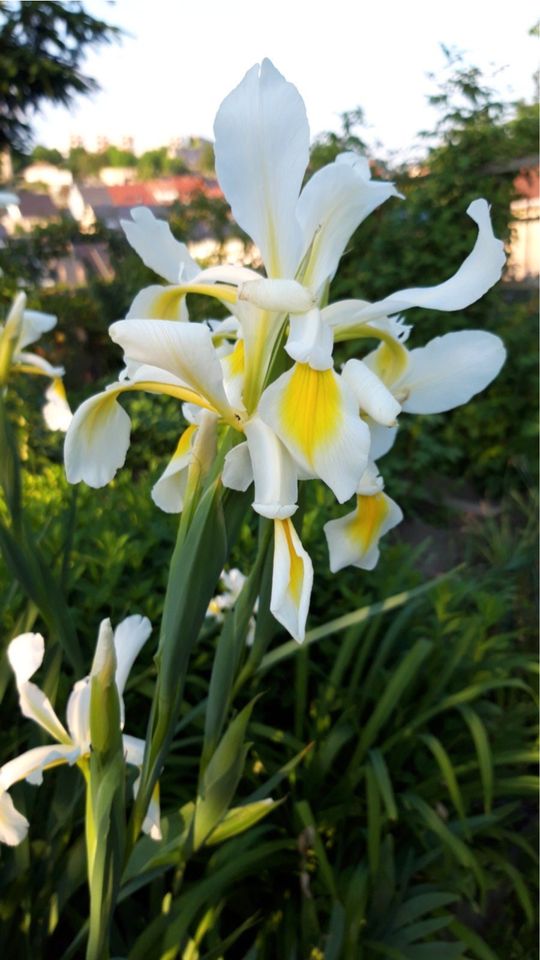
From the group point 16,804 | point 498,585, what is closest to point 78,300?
point 498,585

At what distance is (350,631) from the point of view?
1.56 m

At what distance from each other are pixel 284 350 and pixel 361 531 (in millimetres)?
264

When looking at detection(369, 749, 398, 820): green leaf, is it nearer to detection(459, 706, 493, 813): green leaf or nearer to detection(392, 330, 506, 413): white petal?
detection(459, 706, 493, 813): green leaf

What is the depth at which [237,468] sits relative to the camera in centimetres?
74

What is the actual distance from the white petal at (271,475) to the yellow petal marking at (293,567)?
0.09ft

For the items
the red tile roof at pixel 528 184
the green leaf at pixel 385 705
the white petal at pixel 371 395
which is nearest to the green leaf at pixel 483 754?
the green leaf at pixel 385 705

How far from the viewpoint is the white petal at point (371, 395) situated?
709 mm

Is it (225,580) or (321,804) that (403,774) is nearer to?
(321,804)

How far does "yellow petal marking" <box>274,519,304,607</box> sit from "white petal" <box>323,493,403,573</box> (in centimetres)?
18

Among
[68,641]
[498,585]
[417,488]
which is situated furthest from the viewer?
[417,488]

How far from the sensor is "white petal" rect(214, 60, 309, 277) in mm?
683

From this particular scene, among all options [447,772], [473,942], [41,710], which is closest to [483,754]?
[447,772]

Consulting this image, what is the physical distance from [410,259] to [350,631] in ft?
8.78

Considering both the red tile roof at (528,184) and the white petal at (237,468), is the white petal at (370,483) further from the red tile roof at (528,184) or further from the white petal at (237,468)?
the red tile roof at (528,184)
